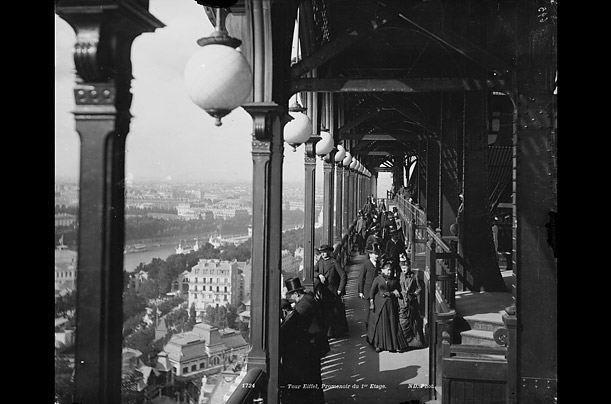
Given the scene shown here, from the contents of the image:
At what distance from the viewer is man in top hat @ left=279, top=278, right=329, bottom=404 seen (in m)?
4.41

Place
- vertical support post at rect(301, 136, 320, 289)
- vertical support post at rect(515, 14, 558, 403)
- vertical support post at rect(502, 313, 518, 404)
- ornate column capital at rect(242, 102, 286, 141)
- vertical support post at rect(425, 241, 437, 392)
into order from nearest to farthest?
vertical support post at rect(515, 14, 558, 403) < vertical support post at rect(502, 313, 518, 404) < ornate column capital at rect(242, 102, 286, 141) < vertical support post at rect(425, 241, 437, 392) < vertical support post at rect(301, 136, 320, 289)

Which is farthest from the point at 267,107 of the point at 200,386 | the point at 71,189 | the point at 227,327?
the point at 71,189

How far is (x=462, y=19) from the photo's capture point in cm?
591

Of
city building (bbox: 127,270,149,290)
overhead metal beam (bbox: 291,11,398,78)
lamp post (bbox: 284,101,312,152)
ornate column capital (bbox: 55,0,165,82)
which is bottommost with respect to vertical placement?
city building (bbox: 127,270,149,290)

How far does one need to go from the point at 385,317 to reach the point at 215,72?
497 centimetres

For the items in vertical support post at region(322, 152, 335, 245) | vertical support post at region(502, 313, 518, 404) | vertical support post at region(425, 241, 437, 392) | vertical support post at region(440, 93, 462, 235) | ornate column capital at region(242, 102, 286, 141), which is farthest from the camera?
vertical support post at region(322, 152, 335, 245)

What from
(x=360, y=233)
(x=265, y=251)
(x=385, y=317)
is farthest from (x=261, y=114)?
(x=360, y=233)

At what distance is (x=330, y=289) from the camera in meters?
7.51

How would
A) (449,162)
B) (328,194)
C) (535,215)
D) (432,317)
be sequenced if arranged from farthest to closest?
(328,194) < (449,162) < (432,317) < (535,215)

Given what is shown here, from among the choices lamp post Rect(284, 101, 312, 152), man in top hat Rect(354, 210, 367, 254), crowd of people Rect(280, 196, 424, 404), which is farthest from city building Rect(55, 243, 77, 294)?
man in top hat Rect(354, 210, 367, 254)

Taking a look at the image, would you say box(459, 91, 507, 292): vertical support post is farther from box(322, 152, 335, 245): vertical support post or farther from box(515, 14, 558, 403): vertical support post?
box(515, 14, 558, 403): vertical support post

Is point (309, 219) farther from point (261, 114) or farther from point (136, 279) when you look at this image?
point (136, 279)

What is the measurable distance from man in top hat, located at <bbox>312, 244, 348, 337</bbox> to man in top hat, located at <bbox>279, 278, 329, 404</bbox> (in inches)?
48.2

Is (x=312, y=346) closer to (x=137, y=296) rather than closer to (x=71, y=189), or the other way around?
(x=137, y=296)
